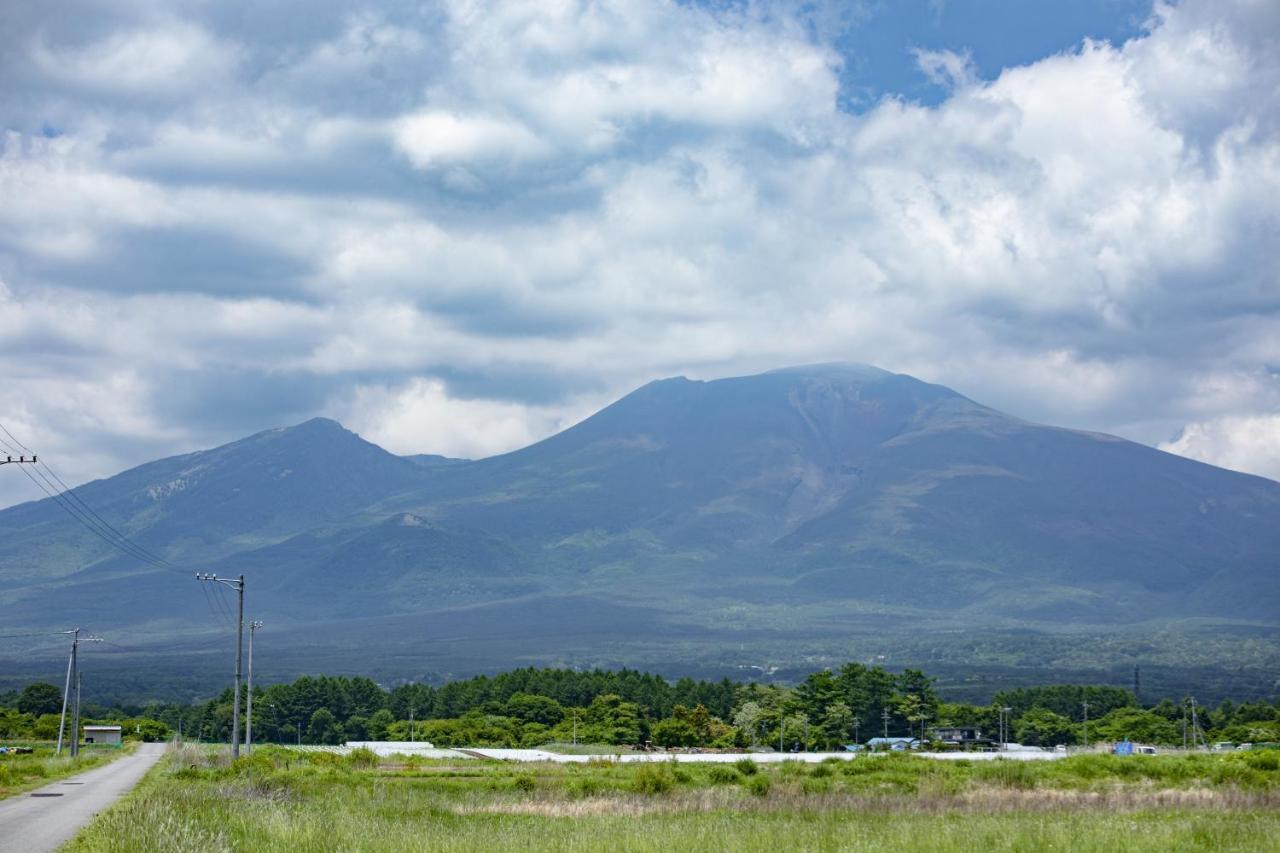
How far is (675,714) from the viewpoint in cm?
8994

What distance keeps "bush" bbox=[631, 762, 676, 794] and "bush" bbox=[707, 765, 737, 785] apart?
2.07 meters

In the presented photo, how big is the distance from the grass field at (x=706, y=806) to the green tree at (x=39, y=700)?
76.3 metres

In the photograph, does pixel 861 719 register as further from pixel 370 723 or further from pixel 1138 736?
pixel 370 723

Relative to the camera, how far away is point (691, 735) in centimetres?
8594

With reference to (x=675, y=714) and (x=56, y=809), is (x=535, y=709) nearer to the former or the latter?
(x=675, y=714)

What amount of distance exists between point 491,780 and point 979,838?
25.5m

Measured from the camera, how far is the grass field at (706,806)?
2288cm

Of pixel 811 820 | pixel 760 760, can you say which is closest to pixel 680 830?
pixel 811 820

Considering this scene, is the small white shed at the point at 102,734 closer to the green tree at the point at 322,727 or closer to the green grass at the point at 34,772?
the green tree at the point at 322,727

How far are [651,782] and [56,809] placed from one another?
16491mm

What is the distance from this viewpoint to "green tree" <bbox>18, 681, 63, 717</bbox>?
12075cm

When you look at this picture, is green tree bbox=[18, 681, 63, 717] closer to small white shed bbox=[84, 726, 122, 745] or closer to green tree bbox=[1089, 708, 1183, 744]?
small white shed bbox=[84, 726, 122, 745]

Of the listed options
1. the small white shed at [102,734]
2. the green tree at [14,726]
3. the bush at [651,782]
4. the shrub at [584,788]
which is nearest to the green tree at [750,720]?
the shrub at [584,788]

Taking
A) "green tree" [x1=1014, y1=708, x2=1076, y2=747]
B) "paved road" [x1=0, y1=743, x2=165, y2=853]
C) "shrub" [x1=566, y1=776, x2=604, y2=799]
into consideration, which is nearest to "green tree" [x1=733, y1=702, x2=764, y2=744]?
"green tree" [x1=1014, y1=708, x2=1076, y2=747]
